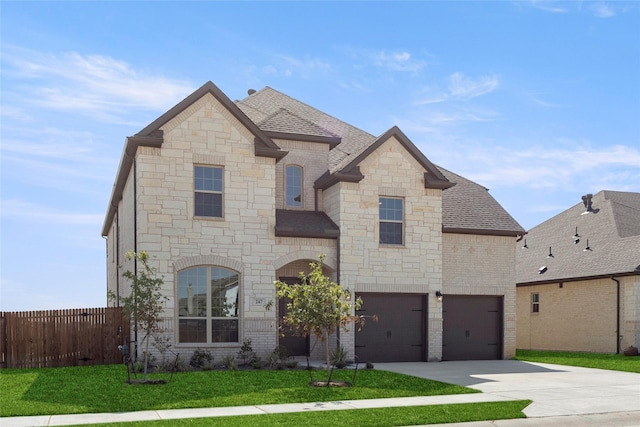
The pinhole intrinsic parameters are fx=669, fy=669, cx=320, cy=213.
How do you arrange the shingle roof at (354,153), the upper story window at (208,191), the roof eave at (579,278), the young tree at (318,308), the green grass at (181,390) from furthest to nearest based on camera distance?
the roof eave at (579,278), the shingle roof at (354,153), the upper story window at (208,191), the young tree at (318,308), the green grass at (181,390)

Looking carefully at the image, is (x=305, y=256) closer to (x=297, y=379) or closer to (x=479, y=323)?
(x=297, y=379)

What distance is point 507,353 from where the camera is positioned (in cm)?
2575

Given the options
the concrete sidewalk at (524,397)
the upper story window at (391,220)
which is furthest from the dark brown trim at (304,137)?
the concrete sidewalk at (524,397)

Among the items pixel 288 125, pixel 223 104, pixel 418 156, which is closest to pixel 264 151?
pixel 223 104

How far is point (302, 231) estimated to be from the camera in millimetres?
22516

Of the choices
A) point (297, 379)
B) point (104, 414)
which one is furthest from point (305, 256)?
point (104, 414)

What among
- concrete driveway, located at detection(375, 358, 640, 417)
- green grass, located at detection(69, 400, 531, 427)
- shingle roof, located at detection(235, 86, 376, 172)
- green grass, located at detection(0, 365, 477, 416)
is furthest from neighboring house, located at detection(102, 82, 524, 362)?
green grass, located at detection(69, 400, 531, 427)

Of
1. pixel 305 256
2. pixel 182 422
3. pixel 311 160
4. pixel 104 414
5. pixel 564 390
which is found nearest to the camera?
pixel 182 422

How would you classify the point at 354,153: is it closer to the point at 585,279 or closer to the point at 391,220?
the point at 391,220

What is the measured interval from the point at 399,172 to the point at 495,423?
42.0 feet

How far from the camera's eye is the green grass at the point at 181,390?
1372cm

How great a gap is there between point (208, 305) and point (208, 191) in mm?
3667

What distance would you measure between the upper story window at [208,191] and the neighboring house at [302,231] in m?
0.03

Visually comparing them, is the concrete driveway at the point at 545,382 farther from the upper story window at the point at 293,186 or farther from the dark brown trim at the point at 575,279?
the upper story window at the point at 293,186
